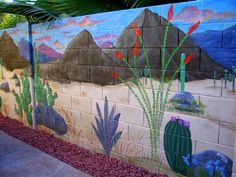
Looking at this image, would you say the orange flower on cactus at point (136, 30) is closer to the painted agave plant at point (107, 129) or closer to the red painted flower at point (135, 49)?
the red painted flower at point (135, 49)

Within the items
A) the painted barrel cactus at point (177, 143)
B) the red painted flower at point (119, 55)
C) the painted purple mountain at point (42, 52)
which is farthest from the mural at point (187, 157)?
the painted purple mountain at point (42, 52)

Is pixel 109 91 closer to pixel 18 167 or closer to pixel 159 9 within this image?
pixel 159 9

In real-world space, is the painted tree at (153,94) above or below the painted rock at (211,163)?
above

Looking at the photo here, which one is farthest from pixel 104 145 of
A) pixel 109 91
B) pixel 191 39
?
pixel 191 39

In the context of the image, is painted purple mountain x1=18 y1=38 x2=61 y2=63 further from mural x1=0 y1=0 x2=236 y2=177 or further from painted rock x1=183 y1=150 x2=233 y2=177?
painted rock x1=183 y1=150 x2=233 y2=177

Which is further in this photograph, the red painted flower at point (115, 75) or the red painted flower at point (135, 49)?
the red painted flower at point (115, 75)

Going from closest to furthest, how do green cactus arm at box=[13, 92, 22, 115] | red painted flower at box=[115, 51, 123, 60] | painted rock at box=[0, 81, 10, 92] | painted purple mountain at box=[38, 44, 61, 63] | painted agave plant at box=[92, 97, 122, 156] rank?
red painted flower at box=[115, 51, 123, 60] → painted agave plant at box=[92, 97, 122, 156] → painted purple mountain at box=[38, 44, 61, 63] → green cactus arm at box=[13, 92, 22, 115] → painted rock at box=[0, 81, 10, 92]

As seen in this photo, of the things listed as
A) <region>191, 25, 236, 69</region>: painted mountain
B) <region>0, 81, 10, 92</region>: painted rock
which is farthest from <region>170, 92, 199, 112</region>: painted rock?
<region>0, 81, 10, 92</region>: painted rock

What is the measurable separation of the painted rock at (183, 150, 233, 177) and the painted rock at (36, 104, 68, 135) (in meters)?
2.12

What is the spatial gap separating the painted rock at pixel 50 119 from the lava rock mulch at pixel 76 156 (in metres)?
0.16

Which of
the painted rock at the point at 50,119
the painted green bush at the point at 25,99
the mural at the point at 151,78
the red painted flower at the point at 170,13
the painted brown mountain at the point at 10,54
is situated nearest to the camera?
the mural at the point at 151,78

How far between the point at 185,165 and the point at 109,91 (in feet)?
4.09

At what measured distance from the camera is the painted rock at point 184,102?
2.45 m

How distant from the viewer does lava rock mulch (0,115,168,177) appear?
301 centimetres
